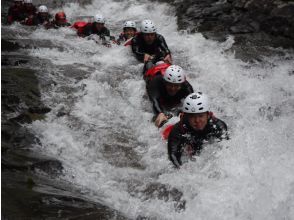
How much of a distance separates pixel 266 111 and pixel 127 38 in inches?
232

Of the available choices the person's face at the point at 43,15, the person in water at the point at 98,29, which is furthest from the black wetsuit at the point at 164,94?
the person's face at the point at 43,15

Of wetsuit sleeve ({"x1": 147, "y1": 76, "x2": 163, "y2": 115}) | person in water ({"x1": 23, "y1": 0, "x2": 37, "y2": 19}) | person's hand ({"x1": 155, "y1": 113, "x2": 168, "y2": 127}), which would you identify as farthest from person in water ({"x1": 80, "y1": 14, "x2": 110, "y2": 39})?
person's hand ({"x1": 155, "y1": 113, "x2": 168, "y2": 127})

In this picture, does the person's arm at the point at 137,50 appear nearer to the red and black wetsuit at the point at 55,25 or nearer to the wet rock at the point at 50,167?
the red and black wetsuit at the point at 55,25

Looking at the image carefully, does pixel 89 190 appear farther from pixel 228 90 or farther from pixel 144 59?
pixel 144 59

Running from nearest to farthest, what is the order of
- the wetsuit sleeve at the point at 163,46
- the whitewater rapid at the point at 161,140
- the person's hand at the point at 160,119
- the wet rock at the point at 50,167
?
the whitewater rapid at the point at 161,140
the wet rock at the point at 50,167
the person's hand at the point at 160,119
the wetsuit sleeve at the point at 163,46

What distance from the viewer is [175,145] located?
21.1 ft

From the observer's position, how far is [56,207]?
189 inches

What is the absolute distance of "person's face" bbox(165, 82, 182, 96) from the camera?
8.26 m

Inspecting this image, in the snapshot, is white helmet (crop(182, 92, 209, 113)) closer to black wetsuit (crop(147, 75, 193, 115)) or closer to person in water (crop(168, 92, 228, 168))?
person in water (crop(168, 92, 228, 168))

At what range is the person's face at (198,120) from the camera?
6422mm

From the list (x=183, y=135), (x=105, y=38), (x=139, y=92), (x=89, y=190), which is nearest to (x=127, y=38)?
(x=105, y=38)

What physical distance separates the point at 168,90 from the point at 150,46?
3103mm

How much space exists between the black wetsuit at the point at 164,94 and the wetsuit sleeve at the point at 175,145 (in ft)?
6.25

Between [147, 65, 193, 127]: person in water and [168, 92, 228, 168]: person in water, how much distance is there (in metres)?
1.52
